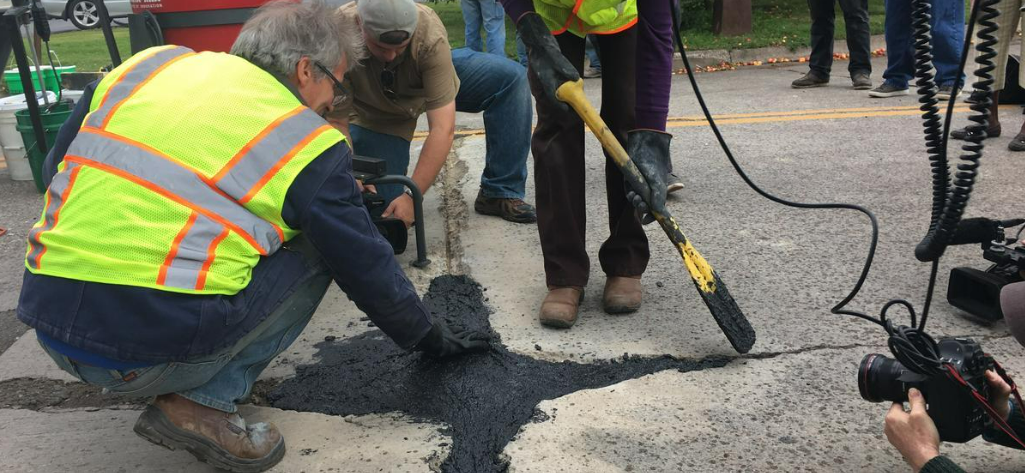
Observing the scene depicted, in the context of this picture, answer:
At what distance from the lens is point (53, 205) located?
1.94m

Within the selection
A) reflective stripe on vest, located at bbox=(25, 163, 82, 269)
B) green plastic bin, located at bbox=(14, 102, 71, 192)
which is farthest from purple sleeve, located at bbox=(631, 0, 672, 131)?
green plastic bin, located at bbox=(14, 102, 71, 192)

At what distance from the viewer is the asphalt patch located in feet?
7.61

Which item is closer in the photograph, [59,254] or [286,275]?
[59,254]

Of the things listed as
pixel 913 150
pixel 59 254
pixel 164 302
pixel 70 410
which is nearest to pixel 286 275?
pixel 164 302

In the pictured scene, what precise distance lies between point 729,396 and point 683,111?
3964mm

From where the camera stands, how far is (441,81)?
11.1ft

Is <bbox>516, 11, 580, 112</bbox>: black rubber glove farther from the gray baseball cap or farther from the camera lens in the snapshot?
the camera lens

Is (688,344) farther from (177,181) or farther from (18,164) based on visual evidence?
(18,164)

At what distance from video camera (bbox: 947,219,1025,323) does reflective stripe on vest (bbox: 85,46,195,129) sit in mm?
2244

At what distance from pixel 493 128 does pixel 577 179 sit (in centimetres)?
117

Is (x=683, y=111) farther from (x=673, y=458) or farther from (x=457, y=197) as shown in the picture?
(x=673, y=458)

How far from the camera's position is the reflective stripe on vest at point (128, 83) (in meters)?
1.93

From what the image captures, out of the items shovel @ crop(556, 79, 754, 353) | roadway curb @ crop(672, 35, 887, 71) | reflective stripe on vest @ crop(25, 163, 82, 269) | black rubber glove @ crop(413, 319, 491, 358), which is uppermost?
reflective stripe on vest @ crop(25, 163, 82, 269)

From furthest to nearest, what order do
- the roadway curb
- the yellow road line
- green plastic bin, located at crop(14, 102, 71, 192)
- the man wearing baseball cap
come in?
the roadway curb
the yellow road line
green plastic bin, located at crop(14, 102, 71, 192)
the man wearing baseball cap
